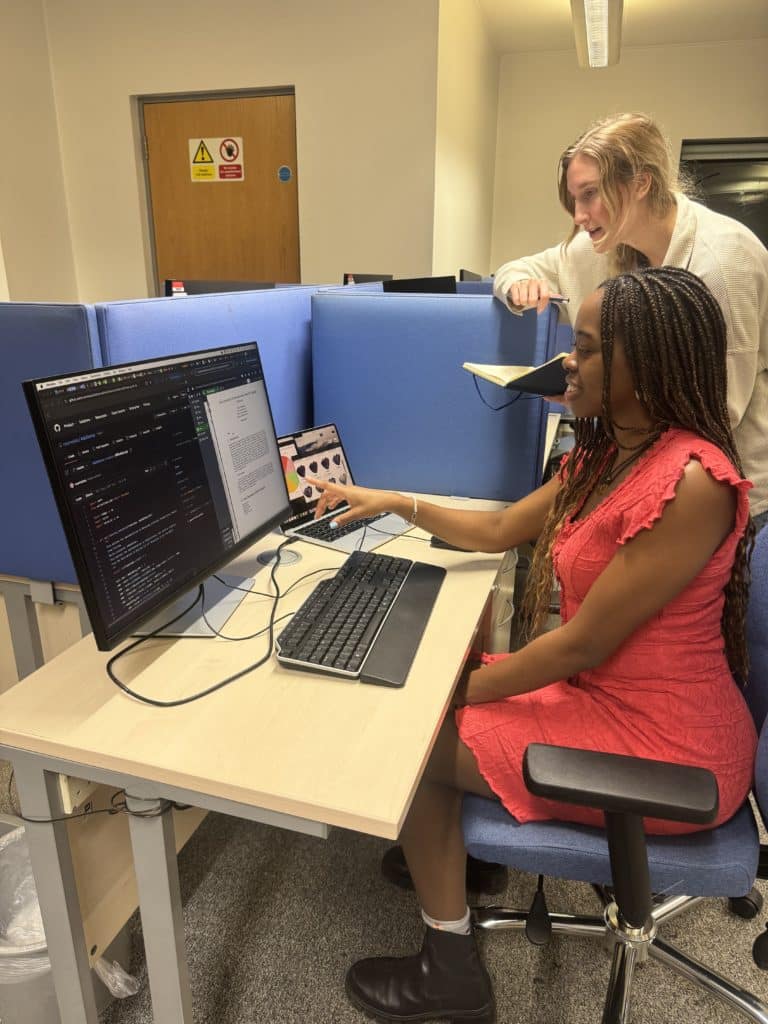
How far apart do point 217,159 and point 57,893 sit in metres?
4.25

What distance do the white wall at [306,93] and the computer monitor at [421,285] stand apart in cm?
147

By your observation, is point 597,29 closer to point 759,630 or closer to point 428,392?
point 428,392

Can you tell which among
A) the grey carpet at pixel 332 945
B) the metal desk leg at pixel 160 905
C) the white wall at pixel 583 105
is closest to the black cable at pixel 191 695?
the metal desk leg at pixel 160 905

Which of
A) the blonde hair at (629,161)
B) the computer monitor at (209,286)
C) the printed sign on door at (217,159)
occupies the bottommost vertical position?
the computer monitor at (209,286)

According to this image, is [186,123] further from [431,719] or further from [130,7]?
[431,719]

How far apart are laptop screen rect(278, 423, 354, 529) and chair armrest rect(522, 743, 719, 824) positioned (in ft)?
2.49

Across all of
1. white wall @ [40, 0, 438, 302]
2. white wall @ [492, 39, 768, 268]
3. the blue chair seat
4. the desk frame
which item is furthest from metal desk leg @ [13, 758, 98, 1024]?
white wall @ [492, 39, 768, 268]

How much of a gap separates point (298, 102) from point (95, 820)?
4.05 meters

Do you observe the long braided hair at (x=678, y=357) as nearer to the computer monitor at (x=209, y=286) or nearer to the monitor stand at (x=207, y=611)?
the monitor stand at (x=207, y=611)

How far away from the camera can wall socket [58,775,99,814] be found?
0.94m

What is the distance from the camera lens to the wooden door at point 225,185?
13.6ft

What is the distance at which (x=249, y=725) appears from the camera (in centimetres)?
90

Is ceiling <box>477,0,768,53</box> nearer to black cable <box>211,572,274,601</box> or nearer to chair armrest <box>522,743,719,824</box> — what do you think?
black cable <box>211,572,274,601</box>

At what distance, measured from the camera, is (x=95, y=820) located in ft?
3.53
